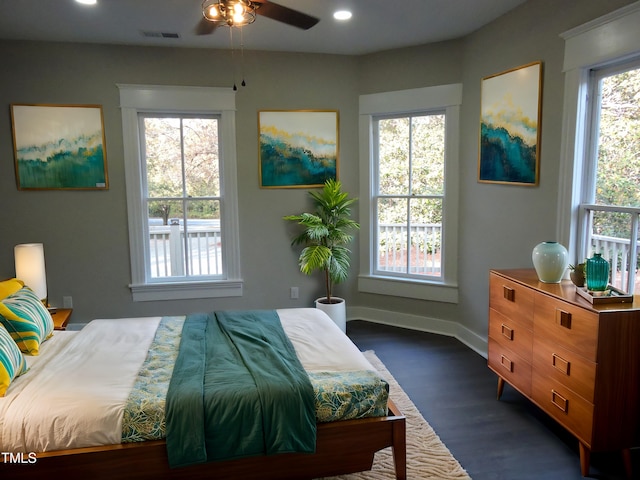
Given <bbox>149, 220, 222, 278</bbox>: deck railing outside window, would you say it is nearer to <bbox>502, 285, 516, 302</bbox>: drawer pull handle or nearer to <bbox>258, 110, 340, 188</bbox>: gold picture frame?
<bbox>258, 110, 340, 188</bbox>: gold picture frame

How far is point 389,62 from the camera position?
15.1ft

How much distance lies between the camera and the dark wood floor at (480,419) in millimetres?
2512

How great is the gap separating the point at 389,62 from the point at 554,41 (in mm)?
1714

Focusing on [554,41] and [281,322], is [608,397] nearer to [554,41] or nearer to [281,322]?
[281,322]

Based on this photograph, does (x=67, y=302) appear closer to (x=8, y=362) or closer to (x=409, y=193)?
(x=8, y=362)

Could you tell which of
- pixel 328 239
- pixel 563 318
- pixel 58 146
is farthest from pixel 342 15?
pixel 58 146

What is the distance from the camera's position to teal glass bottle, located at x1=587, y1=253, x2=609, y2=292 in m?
2.46

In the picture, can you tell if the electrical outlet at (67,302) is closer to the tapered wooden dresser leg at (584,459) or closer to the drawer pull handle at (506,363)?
the drawer pull handle at (506,363)

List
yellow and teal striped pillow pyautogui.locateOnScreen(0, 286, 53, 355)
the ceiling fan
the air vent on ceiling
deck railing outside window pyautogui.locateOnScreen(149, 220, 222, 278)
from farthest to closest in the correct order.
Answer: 1. deck railing outside window pyautogui.locateOnScreen(149, 220, 222, 278)
2. the air vent on ceiling
3. yellow and teal striped pillow pyautogui.locateOnScreen(0, 286, 53, 355)
4. the ceiling fan

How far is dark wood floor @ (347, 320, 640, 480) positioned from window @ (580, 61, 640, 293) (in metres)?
0.99

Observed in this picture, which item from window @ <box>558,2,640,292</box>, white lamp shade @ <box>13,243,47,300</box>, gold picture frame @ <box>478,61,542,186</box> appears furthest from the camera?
white lamp shade @ <box>13,243,47,300</box>

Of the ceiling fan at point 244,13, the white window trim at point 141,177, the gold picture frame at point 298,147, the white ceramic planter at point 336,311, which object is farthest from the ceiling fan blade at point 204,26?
the white ceramic planter at point 336,311

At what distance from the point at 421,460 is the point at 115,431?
155 cm

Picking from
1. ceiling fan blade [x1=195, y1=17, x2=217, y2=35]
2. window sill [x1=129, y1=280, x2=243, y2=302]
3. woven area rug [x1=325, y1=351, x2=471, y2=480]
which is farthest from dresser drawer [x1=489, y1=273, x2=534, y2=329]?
window sill [x1=129, y1=280, x2=243, y2=302]
